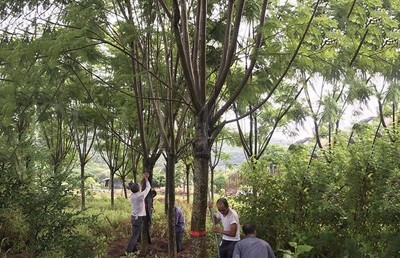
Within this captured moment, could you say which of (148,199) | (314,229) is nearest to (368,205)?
(314,229)

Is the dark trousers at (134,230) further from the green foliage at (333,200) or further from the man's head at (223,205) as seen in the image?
the man's head at (223,205)

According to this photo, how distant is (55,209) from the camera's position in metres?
7.09

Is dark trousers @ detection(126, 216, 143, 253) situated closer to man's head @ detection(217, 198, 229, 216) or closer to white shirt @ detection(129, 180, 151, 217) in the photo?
white shirt @ detection(129, 180, 151, 217)

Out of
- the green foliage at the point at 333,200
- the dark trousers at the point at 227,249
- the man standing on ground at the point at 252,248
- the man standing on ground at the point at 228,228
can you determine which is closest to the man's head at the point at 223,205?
the man standing on ground at the point at 228,228

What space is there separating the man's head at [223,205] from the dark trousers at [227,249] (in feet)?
1.64

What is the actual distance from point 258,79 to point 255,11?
3.91ft

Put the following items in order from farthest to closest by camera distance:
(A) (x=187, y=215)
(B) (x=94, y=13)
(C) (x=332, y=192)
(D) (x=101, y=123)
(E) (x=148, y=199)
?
1. (A) (x=187, y=215)
2. (D) (x=101, y=123)
3. (E) (x=148, y=199)
4. (C) (x=332, y=192)
5. (B) (x=94, y=13)

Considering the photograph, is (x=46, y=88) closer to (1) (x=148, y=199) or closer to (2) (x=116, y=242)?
(1) (x=148, y=199)

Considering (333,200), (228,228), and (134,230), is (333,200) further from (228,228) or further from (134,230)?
(134,230)

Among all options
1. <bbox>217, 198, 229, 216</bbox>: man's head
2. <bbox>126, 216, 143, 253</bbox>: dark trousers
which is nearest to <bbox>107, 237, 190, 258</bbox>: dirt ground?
<bbox>126, 216, 143, 253</bbox>: dark trousers

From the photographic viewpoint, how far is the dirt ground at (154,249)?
9.30m

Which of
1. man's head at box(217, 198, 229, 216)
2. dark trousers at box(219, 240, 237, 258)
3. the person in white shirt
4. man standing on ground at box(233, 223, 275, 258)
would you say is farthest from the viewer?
the person in white shirt

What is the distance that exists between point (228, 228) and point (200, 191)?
5.00ft

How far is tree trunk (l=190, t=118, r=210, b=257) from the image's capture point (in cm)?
552
